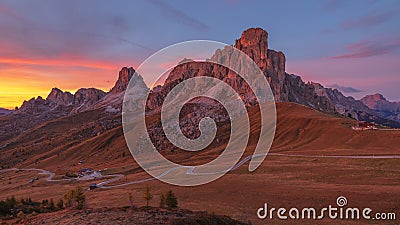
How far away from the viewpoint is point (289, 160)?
3757 inches

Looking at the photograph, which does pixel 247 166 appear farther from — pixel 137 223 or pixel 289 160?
pixel 137 223

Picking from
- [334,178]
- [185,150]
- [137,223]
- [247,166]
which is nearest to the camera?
[137,223]

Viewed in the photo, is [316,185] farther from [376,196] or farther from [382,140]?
[382,140]

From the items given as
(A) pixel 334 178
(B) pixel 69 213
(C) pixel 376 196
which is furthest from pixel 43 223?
(A) pixel 334 178

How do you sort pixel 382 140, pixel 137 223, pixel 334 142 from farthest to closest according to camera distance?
pixel 334 142
pixel 382 140
pixel 137 223

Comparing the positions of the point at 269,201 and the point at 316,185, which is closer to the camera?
the point at 269,201

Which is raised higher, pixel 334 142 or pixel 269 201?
pixel 334 142

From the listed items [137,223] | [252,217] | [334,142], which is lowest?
[252,217]

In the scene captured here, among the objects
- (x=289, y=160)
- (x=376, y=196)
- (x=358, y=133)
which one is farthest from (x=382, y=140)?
(x=376, y=196)

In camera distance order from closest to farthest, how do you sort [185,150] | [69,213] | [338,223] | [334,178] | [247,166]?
[69,213], [338,223], [334,178], [247,166], [185,150]

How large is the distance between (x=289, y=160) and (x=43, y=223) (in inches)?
3080

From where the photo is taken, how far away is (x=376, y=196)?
44.9 metres

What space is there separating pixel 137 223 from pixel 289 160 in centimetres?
7659

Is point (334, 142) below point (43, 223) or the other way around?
the other way around
